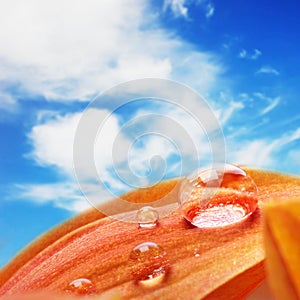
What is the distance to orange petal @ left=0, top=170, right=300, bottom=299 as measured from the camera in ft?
1.07

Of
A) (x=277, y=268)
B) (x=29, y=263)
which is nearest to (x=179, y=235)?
(x=29, y=263)

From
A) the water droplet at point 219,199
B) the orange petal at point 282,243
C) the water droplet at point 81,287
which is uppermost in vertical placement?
the water droplet at point 219,199

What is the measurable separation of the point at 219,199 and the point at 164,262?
0.07m

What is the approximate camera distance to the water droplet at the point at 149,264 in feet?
1.20

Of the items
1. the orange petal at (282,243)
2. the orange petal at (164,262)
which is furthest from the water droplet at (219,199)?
the orange petal at (282,243)

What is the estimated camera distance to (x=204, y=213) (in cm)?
40

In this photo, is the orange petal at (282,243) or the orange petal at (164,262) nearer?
the orange petal at (282,243)

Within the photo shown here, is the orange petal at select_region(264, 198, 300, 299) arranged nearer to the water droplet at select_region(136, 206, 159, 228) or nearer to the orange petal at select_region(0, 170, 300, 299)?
the orange petal at select_region(0, 170, 300, 299)

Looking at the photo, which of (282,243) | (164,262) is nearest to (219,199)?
(164,262)

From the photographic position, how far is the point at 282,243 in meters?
0.10

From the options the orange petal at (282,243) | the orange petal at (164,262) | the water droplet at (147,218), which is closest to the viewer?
the orange petal at (282,243)

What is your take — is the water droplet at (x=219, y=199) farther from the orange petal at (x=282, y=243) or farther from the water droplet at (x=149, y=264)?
the orange petal at (x=282, y=243)

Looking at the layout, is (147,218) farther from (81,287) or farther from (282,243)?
(282,243)

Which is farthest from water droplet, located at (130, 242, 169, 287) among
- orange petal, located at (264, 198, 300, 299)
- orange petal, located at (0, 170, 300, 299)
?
orange petal, located at (264, 198, 300, 299)
